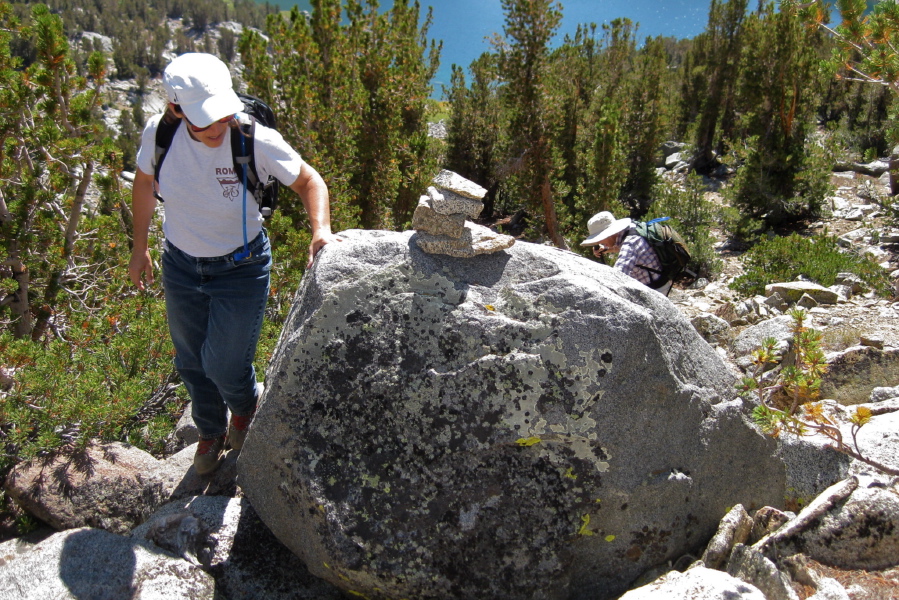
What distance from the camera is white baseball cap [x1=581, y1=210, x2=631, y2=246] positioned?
4738 mm

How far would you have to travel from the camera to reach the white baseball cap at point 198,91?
8.37 feet

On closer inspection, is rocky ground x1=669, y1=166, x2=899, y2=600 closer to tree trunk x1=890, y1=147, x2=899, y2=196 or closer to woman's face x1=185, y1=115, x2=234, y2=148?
tree trunk x1=890, y1=147, x2=899, y2=196

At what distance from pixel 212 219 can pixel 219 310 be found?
435mm

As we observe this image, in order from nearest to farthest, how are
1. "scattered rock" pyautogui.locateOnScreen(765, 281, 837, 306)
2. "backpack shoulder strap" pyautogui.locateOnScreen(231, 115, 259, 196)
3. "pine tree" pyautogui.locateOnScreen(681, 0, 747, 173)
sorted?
"backpack shoulder strap" pyautogui.locateOnScreen(231, 115, 259, 196)
"scattered rock" pyautogui.locateOnScreen(765, 281, 837, 306)
"pine tree" pyautogui.locateOnScreen(681, 0, 747, 173)

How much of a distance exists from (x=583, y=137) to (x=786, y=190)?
5706mm

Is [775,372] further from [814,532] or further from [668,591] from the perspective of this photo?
[668,591]

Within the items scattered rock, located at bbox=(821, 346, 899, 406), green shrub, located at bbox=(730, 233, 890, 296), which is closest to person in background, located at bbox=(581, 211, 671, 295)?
scattered rock, located at bbox=(821, 346, 899, 406)

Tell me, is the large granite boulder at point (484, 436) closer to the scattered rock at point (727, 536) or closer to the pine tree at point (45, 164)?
the scattered rock at point (727, 536)

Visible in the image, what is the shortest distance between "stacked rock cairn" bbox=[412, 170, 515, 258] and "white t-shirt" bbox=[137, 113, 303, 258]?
0.66m

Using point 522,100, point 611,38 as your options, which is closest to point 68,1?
point 611,38

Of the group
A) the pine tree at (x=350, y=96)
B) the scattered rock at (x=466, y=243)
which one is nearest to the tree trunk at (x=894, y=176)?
the pine tree at (x=350, y=96)

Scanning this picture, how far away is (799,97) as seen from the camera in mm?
13508

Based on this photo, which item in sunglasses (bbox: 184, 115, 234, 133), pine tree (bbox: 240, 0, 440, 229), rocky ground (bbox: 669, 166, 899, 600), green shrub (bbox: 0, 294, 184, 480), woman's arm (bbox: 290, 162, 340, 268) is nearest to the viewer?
rocky ground (bbox: 669, 166, 899, 600)

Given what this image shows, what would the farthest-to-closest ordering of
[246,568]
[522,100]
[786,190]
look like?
[786,190] < [522,100] < [246,568]
